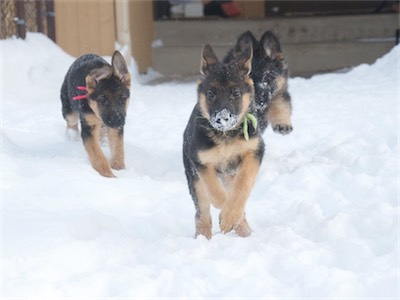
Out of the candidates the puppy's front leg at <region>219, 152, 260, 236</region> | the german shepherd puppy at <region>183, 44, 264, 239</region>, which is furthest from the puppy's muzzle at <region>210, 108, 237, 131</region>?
the puppy's front leg at <region>219, 152, 260, 236</region>

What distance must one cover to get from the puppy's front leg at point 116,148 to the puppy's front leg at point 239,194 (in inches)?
81.5

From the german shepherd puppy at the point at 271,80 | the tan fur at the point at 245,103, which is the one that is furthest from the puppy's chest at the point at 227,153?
the german shepherd puppy at the point at 271,80

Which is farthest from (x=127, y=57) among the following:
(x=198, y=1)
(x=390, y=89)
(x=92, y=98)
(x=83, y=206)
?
(x=83, y=206)

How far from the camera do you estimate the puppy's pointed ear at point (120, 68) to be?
5.68 m

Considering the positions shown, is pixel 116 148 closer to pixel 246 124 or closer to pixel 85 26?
pixel 246 124

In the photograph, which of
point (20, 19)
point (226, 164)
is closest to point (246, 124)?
point (226, 164)

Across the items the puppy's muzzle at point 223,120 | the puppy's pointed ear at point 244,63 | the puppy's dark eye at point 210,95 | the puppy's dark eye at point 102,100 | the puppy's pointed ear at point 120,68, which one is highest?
the puppy's pointed ear at point 244,63

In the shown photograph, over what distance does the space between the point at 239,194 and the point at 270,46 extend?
2053 mm

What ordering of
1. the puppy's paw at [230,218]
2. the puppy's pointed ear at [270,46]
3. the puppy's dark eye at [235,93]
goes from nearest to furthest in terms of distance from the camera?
the puppy's paw at [230,218]
the puppy's dark eye at [235,93]
the puppy's pointed ear at [270,46]

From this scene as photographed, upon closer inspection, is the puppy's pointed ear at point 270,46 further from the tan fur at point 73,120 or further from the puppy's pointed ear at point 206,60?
the tan fur at point 73,120

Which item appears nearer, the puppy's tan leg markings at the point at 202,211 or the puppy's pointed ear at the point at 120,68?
the puppy's tan leg markings at the point at 202,211

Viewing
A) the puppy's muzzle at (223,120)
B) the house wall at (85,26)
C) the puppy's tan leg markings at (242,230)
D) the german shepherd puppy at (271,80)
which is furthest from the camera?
the house wall at (85,26)

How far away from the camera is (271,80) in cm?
555

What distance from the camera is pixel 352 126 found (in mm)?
6777
